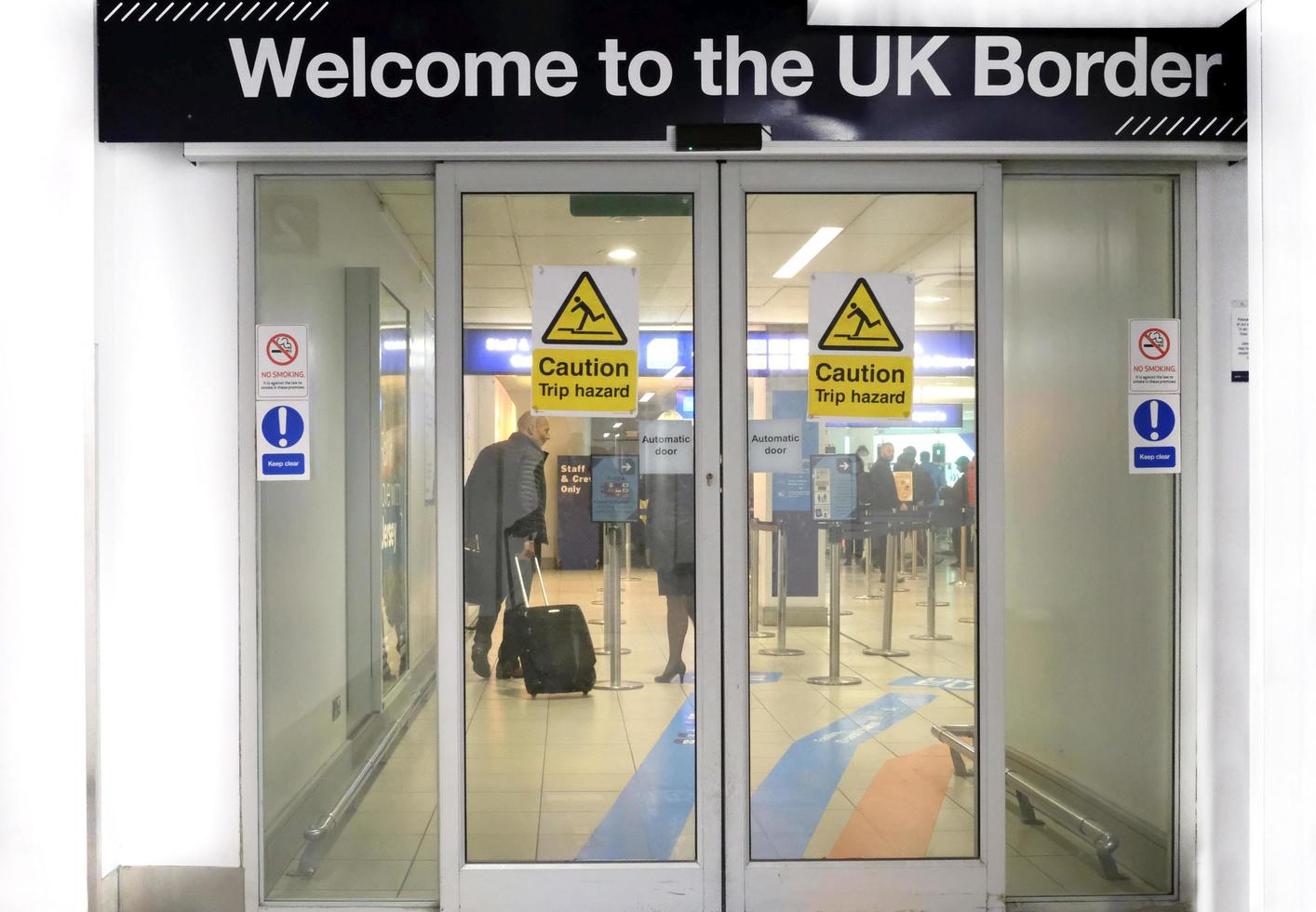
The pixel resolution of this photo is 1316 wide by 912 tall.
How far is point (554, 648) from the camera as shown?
3859mm

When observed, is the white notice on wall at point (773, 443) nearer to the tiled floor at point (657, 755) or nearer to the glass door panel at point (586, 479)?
the glass door panel at point (586, 479)

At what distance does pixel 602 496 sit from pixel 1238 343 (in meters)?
2.20

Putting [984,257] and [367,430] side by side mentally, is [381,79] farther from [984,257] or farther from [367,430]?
[984,257]

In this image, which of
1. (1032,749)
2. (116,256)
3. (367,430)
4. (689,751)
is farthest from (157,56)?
(1032,749)

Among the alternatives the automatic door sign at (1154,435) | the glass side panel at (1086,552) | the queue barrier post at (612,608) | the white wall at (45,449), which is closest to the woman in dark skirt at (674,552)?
the queue barrier post at (612,608)

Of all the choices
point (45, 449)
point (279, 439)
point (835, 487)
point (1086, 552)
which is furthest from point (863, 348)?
point (45, 449)

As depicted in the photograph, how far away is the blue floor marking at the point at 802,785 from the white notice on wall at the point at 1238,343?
4.87 feet

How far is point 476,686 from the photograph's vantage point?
12.5 ft

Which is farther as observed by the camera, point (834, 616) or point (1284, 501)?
point (834, 616)

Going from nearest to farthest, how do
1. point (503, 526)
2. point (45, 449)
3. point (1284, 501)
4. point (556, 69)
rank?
point (1284, 501)
point (45, 449)
point (556, 69)
point (503, 526)

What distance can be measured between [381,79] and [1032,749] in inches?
124

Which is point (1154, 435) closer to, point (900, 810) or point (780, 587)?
point (780, 587)

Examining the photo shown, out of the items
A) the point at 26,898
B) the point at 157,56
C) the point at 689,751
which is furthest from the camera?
the point at 689,751

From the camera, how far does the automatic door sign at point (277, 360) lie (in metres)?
3.75
